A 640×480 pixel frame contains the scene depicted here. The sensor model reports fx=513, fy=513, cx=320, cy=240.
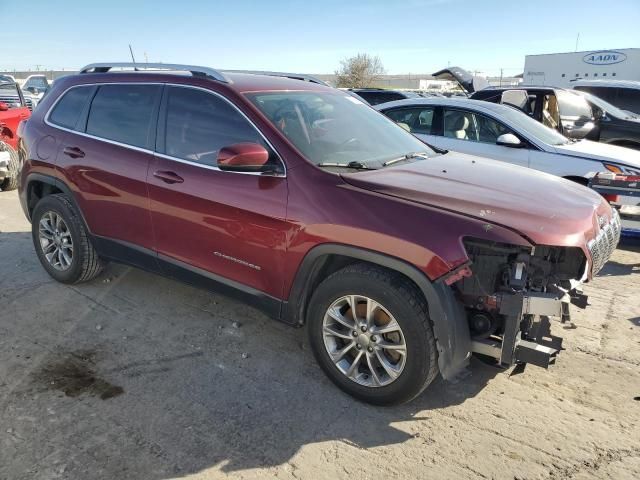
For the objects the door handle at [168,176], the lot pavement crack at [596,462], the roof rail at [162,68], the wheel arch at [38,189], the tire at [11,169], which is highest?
the roof rail at [162,68]

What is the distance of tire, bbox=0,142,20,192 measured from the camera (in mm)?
8516

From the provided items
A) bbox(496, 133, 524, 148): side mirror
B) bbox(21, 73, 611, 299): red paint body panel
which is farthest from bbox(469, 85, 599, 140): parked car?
bbox(21, 73, 611, 299): red paint body panel

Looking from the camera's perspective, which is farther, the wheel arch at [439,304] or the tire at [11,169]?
the tire at [11,169]

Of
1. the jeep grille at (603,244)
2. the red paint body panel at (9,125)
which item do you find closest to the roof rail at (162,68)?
the jeep grille at (603,244)

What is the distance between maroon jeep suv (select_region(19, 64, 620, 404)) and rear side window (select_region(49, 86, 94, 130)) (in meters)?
0.03

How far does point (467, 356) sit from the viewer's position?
279 centimetres

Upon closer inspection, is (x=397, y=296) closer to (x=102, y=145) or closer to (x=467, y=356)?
(x=467, y=356)

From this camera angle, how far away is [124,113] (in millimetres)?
4016

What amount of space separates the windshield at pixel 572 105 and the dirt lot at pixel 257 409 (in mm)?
6032

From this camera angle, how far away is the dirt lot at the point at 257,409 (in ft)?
8.47

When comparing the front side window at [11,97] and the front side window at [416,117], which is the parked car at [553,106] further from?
the front side window at [11,97]

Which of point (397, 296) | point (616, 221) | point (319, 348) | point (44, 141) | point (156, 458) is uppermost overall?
point (44, 141)

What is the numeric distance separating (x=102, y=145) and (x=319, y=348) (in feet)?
7.94

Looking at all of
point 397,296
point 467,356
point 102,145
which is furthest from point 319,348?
point 102,145
